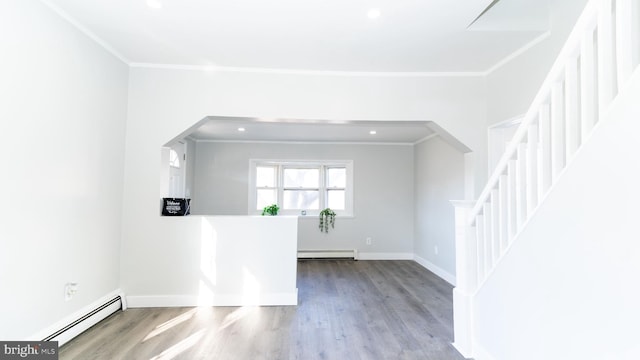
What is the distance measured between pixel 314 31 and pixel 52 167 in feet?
7.22

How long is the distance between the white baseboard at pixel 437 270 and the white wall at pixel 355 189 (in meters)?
0.43

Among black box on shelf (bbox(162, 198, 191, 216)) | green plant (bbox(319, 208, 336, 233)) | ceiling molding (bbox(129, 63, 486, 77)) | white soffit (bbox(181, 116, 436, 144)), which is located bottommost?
green plant (bbox(319, 208, 336, 233))

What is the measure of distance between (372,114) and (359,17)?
118 centimetres

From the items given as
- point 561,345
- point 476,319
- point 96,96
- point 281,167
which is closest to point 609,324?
point 561,345

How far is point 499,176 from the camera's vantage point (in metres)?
2.02

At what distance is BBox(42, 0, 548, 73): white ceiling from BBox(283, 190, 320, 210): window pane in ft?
11.3

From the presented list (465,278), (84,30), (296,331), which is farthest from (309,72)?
(296,331)

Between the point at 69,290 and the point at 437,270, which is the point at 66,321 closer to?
the point at 69,290

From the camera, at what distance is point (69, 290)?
2.40m

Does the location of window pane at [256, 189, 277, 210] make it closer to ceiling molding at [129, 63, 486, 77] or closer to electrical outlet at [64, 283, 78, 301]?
ceiling molding at [129, 63, 486, 77]

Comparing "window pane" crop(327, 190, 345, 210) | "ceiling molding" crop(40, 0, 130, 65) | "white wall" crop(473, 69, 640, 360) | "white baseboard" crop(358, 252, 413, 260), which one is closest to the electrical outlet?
"ceiling molding" crop(40, 0, 130, 65)

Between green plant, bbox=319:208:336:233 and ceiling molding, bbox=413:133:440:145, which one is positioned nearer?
ceiling molding, bbox=413:133:440:145

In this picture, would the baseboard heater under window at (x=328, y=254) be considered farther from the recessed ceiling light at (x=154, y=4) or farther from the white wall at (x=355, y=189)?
the recessed ceiling light at (x=154, y=4)

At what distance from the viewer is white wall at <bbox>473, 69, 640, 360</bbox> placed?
118 cm
